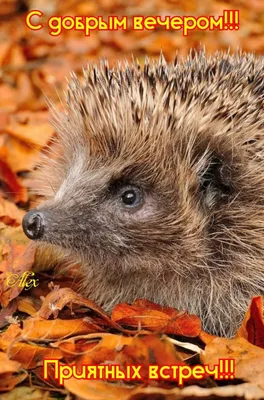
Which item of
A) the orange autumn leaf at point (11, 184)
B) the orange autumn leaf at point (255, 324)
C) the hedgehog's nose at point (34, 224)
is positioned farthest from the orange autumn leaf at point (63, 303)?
the orange autumn leaf at point (11, 184)

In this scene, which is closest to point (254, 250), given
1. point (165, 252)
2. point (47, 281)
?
point (165, 252)

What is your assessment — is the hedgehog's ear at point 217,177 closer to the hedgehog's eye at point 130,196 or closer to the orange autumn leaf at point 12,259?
the hedgehog's eye at point 130,196

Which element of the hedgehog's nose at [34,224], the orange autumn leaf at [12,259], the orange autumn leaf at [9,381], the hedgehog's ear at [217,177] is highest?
the hedgehog's ear at [217,177]

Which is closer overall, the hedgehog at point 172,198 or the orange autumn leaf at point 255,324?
the orange autumn leaf at point 255,324

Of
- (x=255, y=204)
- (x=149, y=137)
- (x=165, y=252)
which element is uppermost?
(x=149, y=137)

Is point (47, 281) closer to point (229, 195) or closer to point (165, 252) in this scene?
point (165, 252)

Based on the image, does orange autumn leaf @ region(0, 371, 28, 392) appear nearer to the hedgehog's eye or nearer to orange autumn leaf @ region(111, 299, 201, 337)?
orange autumn leaf @ region(111, 299, 201, 337)
